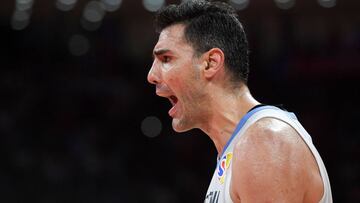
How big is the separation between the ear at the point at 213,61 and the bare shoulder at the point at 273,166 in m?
0.42

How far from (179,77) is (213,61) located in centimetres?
16

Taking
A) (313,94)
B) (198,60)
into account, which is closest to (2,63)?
(313,94)

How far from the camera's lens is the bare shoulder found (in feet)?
6.95

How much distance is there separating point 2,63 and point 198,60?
8767mm

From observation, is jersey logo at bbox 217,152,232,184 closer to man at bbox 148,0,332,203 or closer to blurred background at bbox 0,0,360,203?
man at bbox 148,0,332,203

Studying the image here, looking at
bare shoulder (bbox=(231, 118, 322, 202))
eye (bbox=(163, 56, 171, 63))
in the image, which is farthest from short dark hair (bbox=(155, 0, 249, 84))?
A: bare shoulder (bbox=(231, 118, 322, 202))

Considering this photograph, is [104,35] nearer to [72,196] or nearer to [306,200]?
[72,196]

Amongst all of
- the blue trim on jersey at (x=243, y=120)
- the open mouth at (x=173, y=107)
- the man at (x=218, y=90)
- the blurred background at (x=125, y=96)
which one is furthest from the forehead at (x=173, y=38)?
the blurred background at (x=125, y=96)

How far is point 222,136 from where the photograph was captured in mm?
2709

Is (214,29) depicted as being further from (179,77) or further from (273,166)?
(273,166)

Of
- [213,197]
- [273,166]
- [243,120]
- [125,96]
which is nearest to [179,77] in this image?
[243,120]

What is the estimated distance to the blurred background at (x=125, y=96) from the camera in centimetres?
920

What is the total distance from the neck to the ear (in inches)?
3.5

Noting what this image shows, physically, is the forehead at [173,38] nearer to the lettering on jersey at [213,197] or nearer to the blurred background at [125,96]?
the lettering on jersey at [213,197]
